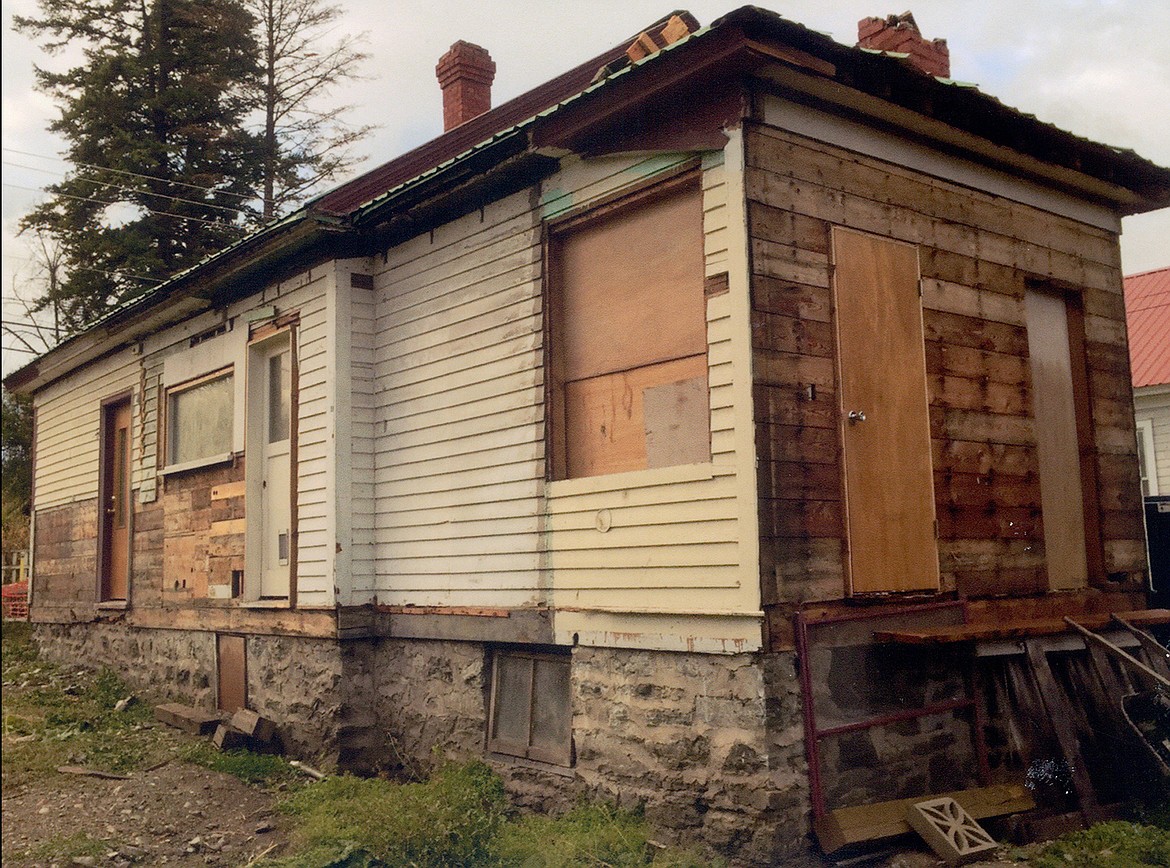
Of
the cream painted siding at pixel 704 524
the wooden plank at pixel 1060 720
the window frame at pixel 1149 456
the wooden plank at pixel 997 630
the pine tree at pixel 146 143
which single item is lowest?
the wooden plank at pixel 1060 720

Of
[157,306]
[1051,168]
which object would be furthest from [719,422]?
[157,306]

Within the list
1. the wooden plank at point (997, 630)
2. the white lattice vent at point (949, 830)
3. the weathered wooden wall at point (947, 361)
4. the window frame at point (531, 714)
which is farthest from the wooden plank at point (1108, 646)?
the window frame at point (531, 714)

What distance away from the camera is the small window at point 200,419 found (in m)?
11.3

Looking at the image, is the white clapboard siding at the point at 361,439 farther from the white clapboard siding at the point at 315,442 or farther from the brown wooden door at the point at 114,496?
the brown wooden door at the point at 114,496

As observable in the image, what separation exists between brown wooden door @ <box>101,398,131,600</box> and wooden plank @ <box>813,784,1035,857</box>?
10537 millimetres

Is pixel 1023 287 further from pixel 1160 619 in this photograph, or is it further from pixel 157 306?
pixel 157 306

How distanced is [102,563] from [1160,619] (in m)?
12.0

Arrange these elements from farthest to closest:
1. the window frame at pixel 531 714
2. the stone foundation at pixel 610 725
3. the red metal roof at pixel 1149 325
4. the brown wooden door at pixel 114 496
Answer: the red metal roof at pixel 1149 325
the brown wooden door at pixel 114 496
the window frame at pixel 531 714
the stone foundation at pixel 610 725

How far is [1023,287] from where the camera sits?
8.24m

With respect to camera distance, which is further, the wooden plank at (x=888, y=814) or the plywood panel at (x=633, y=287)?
the plywood panel at (x=633, y=287)

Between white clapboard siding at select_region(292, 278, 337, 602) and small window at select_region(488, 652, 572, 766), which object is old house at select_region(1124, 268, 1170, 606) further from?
white clapboard siding at select_region(292, 278, 337, 602)

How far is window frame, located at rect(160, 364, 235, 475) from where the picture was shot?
36.3 feet

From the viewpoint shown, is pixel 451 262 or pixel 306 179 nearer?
pixel 451 262

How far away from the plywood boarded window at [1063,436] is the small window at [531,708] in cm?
378
